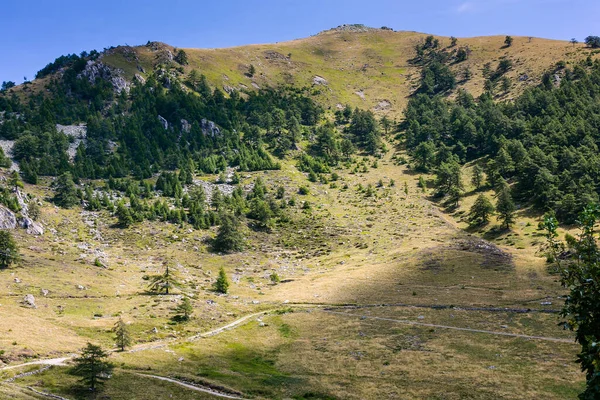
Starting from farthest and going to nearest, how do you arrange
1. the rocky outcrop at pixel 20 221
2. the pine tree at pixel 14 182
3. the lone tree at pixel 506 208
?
the pine tree at pixel 14 182 → the lone tree at pixel 506 208 → the rocky outcrop at pixel 20 221

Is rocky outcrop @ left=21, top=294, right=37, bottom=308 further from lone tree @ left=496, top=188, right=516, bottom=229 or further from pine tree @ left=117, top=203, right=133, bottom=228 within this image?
lone tree @ left=496, top=188, right=516, bottom=229

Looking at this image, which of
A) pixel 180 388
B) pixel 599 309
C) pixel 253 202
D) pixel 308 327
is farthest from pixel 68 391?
pixel 253 202

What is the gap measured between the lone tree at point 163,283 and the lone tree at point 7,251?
2984 centimetres

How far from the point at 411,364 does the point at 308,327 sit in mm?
25539

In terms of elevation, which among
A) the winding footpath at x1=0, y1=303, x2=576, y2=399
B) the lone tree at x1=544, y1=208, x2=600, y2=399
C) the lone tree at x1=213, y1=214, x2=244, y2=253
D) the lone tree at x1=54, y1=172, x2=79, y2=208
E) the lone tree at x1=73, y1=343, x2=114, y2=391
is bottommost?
the winding footpath at x1=0, y1=303, x2=576, y2=399

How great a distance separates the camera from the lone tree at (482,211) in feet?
432

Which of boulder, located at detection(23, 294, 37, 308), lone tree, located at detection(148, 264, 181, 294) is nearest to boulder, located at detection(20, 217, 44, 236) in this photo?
lone tree, located at detection(148, 264, 181, 294)

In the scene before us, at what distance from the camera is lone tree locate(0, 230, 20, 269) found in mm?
90188

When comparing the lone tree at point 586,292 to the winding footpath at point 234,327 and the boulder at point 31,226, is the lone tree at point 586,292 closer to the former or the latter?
the winding footpath at point 234,327

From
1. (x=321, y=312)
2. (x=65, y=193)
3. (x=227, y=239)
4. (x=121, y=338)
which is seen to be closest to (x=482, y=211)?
(x=321, y=312)

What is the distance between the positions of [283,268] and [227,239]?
2089cm

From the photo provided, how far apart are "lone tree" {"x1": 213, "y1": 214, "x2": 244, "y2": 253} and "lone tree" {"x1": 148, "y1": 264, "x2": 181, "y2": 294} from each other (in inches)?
1275

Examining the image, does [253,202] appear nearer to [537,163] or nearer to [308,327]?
[308,327]

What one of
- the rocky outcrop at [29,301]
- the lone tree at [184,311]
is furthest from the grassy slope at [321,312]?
the lone tree at [184,311]
